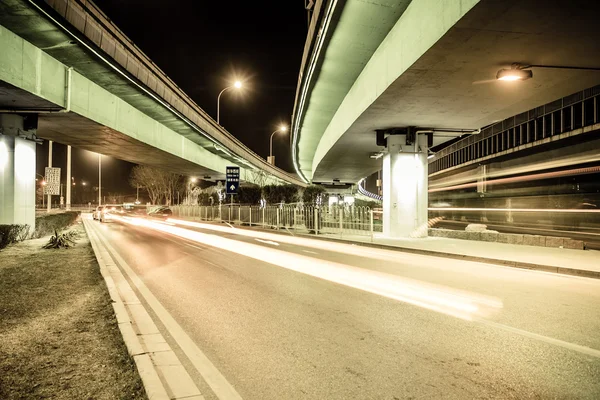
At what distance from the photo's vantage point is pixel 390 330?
4.84m

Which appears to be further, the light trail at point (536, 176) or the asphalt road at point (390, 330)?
the light trail at point (536, 176)

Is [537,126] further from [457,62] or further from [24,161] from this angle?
[24,161]

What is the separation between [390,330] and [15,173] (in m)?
18.3

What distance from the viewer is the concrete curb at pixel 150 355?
312cm

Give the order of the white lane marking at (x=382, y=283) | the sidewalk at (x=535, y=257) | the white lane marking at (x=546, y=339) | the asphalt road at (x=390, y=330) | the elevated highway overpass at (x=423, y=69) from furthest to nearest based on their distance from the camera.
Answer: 1. the sidewalk at (x=535, y=257)
2. the elevated highway overpass at (x=423, y=69)
3. the white lane marking at (x=382, y=283)
4. the white lane marking at (x=546, y=339)
5. the asphalt road at (x=390, y=330)

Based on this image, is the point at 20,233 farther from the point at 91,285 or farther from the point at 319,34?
the point at 319,34

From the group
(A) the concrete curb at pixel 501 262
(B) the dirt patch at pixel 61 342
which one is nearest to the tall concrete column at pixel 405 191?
(A) the concrete curb at pixel 501 262

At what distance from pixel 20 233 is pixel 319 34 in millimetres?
14838

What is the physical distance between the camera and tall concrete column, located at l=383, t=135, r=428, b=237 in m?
18.5

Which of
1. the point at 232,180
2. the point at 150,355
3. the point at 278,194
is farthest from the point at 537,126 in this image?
the point at 150,355

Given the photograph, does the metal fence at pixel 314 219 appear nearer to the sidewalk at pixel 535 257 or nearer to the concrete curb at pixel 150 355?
the sidewalk at pixel 535 257

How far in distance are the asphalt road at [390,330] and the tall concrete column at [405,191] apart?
8854mm

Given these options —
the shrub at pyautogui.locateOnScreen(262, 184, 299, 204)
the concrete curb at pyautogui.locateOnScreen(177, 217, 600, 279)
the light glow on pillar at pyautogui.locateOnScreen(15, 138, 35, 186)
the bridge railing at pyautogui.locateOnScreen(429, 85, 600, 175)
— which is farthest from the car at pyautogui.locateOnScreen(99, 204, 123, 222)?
the bridge railing at pyautogui.locateOnScreen(429, 85, 600, 175)

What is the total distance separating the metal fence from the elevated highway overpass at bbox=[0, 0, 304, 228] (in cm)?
733
